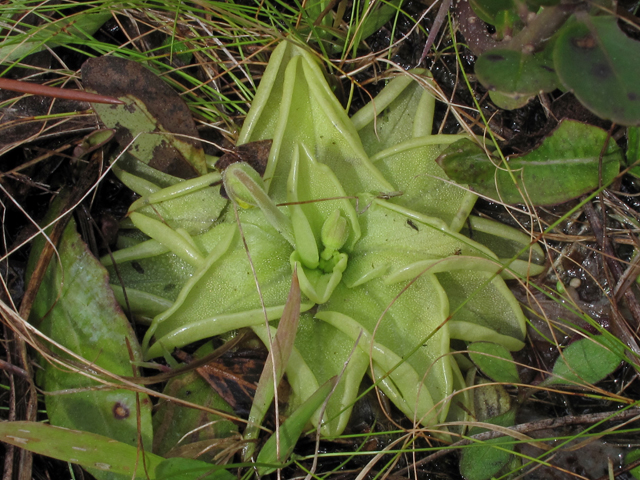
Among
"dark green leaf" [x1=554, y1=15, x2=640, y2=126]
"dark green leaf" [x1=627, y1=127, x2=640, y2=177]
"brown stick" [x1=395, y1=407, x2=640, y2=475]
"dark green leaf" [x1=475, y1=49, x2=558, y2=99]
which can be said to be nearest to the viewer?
"dark green leaf" [x1=554, y1=15, x2=640, y2=126]

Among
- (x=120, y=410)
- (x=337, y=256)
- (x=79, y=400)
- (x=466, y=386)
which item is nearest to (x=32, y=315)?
(x=79, y=400)

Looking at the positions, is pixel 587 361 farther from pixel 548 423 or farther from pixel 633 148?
pixel 633 148

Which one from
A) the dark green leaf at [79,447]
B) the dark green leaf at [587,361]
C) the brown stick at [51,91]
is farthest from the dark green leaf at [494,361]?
the brown stick at [51,91]

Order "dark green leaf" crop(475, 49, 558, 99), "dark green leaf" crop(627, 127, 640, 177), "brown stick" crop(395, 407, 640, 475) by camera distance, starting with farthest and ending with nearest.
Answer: "dark green leaf" crop(627, 127, 640, 177), "brown stick" crop(395, 407, 640, 475), "dark green leaf" crop(475, 49, 558, 99)

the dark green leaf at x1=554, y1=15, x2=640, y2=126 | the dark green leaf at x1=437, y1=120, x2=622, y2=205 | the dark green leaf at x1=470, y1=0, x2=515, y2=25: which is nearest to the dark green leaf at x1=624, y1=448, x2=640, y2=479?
the dark green leaf at x1=437, y1=120, x2=622, y2=205

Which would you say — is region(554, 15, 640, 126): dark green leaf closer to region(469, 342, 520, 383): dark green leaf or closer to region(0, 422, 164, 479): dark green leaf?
region(469, 342, 520, 383): dark green leaf

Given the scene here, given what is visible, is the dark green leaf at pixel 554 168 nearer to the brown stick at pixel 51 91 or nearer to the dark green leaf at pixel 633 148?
the dark green leaf at pixel 633 148

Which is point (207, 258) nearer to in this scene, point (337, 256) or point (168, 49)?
point (337, 256)
